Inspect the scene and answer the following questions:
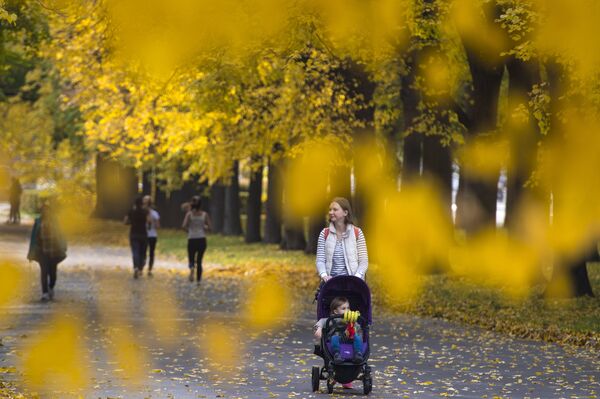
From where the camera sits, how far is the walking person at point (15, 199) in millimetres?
61031

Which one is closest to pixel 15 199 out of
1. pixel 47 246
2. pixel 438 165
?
pixel 438 165

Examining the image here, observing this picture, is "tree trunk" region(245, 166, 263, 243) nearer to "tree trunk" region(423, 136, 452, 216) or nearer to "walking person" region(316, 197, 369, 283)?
"tree trunk" region(423, 136, 452, 216)

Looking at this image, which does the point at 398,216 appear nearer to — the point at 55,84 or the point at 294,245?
the point at 294,245

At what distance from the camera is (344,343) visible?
520 inches

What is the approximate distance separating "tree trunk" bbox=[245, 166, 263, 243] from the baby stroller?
33.8 meters

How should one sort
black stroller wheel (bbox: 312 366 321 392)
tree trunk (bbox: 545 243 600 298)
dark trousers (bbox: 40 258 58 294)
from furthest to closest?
dark trousers (bbox: 40 258 58 294), tree trunk (bbox: 545 243 600 298), black stroller wheel (bbox: 312 366 321 392)

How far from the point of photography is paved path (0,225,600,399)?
13.5 metres

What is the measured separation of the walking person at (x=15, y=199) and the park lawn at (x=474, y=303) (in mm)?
22451

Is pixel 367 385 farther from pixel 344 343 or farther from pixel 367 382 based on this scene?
pixel 344 343

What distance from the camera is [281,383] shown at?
13.9 meters

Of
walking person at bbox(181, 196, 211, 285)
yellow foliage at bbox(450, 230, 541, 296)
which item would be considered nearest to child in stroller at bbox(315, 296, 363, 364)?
yellow foliage at bbox(450, 230, 541, 296)

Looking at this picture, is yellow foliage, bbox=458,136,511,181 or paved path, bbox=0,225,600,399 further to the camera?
yellow foliage, bbox=458,136,511,181

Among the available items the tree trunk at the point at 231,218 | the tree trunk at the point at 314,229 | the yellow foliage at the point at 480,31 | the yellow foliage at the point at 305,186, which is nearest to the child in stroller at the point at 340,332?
the yellow foliage at the point at 480,31

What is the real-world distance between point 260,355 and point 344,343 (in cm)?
334
